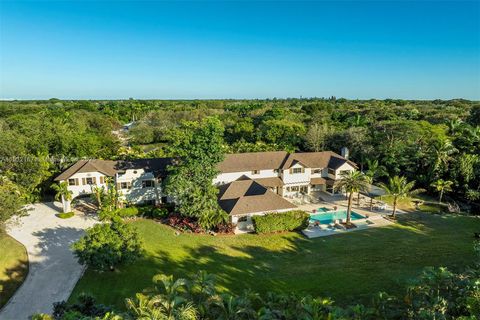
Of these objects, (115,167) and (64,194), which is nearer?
(64,194)

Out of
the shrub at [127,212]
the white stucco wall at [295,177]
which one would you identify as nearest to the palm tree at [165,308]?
the shrub at [127,212]

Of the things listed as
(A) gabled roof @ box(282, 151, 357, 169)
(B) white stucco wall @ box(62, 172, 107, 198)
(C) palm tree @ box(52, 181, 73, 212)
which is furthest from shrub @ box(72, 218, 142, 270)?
(A) gabled roof @ box(282, 151, 357, 169)

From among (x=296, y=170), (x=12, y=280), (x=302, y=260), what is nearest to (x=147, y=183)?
(x=12, y=280)

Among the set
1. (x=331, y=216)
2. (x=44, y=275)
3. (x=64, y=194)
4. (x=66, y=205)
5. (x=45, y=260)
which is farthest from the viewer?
(x=331, y=216)

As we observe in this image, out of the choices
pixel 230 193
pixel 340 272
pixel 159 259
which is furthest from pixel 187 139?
pixel 340 272

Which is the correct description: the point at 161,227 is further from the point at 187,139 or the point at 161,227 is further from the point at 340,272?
the point at 340,272

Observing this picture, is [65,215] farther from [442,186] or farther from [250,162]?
[442,186]

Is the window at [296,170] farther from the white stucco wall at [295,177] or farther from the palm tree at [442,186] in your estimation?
the palm tree at [442,186]
